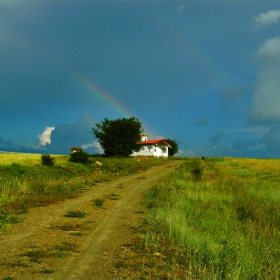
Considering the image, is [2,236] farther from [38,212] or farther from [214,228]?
[214,228]

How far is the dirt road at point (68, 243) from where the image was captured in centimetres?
532

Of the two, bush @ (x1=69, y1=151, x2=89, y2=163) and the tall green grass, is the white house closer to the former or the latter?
bush @ (x1=69, y1=151, x2=89, y2=163)

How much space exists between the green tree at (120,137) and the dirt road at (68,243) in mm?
45507

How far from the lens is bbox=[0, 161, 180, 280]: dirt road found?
17.4ft

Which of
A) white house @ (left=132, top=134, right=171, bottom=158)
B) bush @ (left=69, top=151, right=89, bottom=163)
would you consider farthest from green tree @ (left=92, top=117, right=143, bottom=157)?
bush @ (left=69, top=151, right=89, bottom=163)

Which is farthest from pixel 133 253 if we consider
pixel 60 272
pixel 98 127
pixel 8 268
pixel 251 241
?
pixel 98 127

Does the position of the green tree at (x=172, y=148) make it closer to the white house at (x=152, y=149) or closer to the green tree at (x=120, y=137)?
the white house at (x=152, y=149)

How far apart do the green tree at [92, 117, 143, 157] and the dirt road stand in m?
45.5

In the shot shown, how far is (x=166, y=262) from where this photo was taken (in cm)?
582

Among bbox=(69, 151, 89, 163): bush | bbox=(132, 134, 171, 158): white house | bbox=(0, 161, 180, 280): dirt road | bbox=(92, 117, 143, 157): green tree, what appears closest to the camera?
bbox=(0, 161, 180, 280): dirt road

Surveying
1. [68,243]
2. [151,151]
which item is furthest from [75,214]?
[151,151]

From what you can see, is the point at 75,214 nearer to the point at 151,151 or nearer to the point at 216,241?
the point at 216,241

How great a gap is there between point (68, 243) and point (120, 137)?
166 feet

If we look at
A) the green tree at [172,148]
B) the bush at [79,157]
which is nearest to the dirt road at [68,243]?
the bush at [79,157]
